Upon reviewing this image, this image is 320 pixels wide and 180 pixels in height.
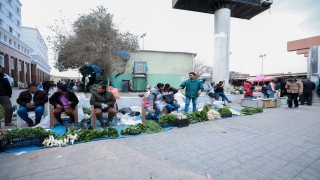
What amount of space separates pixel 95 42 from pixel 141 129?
11136 millimetres

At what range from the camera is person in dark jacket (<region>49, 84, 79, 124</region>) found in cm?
506

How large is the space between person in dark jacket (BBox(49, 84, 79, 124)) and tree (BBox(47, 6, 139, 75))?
882 centimetres

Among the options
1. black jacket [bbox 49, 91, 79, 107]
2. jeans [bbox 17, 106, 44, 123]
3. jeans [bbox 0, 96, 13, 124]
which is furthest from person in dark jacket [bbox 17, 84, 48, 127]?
jeans [bbox 0, 96, 13, 124]

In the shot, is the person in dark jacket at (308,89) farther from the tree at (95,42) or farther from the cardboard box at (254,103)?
the tree at (95,42)

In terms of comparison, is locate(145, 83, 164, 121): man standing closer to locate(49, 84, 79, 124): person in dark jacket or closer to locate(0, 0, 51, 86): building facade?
locate(49, 84, 79, 124): person in dark jacket

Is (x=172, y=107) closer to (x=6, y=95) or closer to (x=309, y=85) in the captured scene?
(x=6, y=95)

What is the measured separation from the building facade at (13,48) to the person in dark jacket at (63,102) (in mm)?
32216

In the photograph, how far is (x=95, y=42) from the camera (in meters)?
13.5

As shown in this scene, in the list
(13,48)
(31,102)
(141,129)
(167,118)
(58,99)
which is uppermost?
(13,48)

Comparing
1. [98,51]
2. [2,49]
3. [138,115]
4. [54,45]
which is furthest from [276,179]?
[2,49]

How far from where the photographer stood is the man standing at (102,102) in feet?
16.4

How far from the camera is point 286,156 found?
10.8 feet

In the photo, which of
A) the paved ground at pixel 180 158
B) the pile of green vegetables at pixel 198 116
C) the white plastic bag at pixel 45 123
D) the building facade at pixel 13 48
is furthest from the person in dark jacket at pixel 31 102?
the building facade at pixel 13 48

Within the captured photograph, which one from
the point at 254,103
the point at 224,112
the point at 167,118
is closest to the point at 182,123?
the point at 167,118
